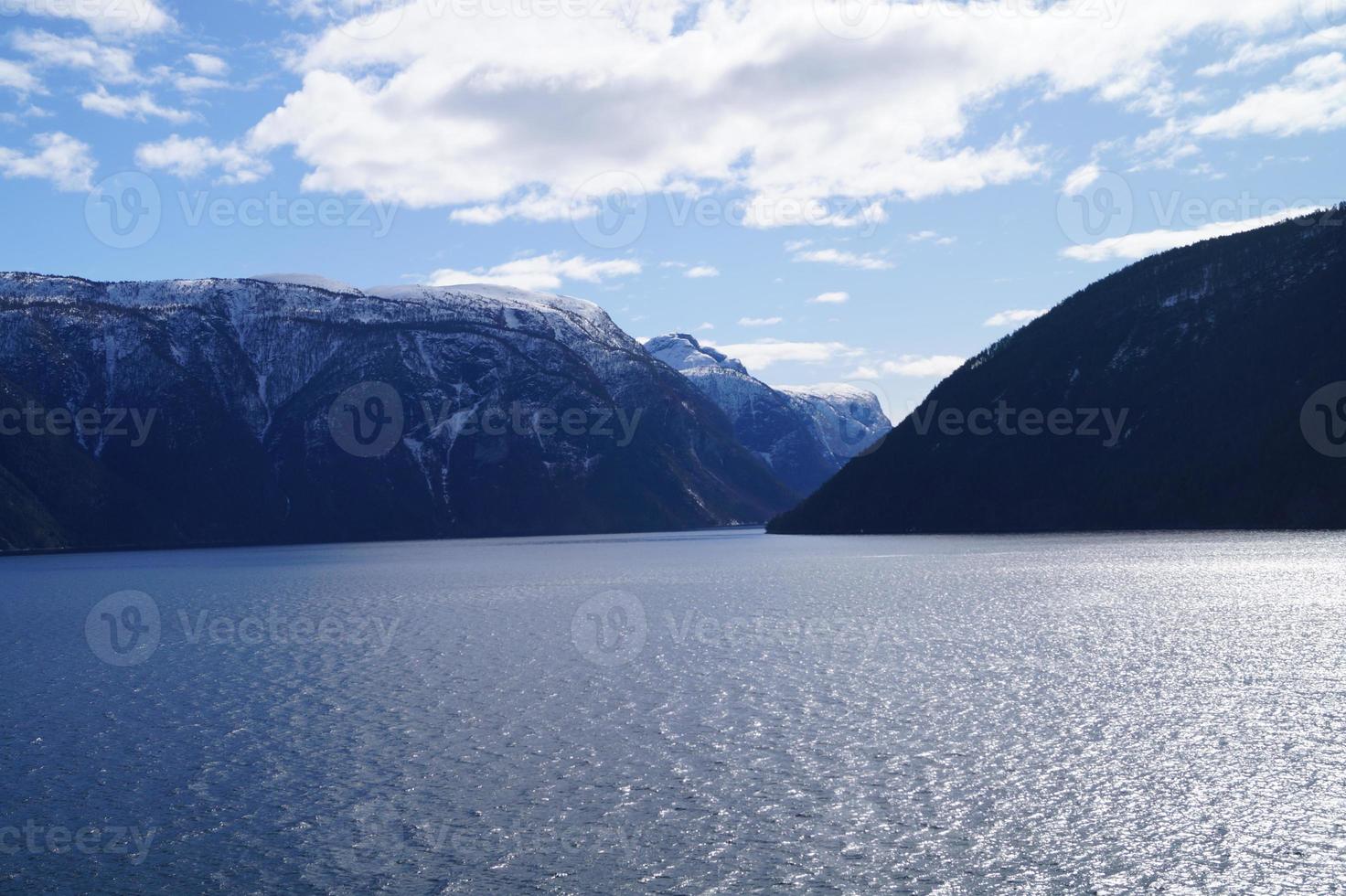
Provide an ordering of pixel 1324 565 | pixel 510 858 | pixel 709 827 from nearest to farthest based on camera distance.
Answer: pixel 510 858 < pixel 709 827 < pixel 1324 565

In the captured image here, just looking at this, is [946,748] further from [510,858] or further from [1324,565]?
[1324,565]

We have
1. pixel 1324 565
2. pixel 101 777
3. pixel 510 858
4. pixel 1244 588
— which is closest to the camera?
pixel 510 858

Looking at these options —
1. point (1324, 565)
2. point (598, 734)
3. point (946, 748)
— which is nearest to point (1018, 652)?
point (946, 748)

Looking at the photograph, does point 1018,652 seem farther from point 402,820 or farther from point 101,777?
point 101,777

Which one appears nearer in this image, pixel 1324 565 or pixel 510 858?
pixel 510 858

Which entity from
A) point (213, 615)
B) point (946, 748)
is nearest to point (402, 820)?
point (946, 748)

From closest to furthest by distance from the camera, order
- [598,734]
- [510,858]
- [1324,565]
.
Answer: [510,858]
[598,734]
[1324,565]
